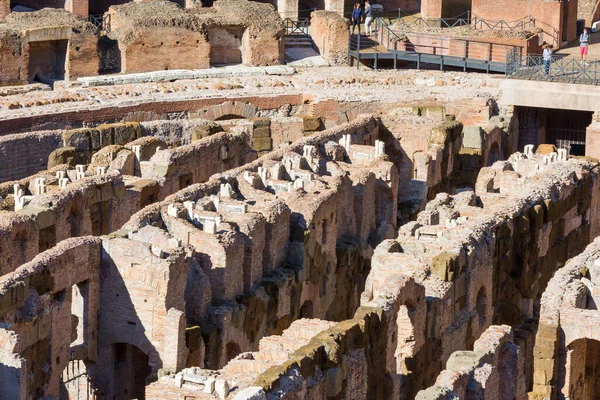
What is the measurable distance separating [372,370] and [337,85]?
2097 cm

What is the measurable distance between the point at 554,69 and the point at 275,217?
16.8 m

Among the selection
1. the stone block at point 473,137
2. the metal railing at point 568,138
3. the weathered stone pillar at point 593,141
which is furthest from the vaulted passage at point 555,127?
the stone block at point 473,137

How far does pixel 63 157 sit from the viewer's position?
36.6 meters

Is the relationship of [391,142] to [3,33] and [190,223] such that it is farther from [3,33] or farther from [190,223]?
[190,223]

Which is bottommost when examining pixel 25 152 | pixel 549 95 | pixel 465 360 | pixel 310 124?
pixel 465 360

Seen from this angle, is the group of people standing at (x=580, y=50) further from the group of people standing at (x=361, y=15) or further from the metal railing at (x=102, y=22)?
the metal railing at (x=102, y=22)

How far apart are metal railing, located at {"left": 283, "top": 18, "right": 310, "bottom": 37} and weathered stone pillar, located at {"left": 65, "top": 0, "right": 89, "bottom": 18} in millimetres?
6047

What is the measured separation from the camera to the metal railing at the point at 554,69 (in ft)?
146

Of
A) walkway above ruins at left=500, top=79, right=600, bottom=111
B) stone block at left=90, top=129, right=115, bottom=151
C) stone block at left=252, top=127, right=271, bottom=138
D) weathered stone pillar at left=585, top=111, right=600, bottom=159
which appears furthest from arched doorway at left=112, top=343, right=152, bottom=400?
walkway above ruins at left=500, top=79, right=600, bottom=111

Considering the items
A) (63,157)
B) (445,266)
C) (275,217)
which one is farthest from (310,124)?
(445,266)

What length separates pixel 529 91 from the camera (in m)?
44.7

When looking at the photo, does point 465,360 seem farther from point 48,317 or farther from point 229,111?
point 229,111

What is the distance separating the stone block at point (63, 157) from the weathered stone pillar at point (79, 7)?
40.2 ft

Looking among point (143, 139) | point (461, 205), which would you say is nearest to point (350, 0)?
point (143, 139)
